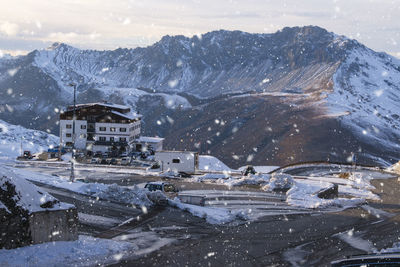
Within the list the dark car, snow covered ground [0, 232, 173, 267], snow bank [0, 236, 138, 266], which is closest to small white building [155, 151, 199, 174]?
snow covered ground [0, 232, 173, 267]

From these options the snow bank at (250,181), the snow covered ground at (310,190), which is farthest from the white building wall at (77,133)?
the snow bank at (250,181)

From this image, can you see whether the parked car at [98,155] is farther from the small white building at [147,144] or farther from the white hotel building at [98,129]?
the small white building at [147,144]

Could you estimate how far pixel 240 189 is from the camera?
4191cm

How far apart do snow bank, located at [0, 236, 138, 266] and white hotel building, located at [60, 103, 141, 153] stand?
89532 mm

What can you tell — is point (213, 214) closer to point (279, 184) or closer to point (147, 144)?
point (279, 184)

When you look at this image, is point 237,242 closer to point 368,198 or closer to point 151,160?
point 368,198

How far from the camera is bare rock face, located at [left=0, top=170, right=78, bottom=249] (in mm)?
16109

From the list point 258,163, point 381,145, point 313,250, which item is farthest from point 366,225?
point 381,145

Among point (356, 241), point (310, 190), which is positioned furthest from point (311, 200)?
point (356, 241)

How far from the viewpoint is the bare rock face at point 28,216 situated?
1611 centimetres

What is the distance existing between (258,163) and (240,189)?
15550 centimetres

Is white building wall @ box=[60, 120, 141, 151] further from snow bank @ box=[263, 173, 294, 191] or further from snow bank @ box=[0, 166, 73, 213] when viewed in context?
snow bank @ box=[0, 166, 73, 213]

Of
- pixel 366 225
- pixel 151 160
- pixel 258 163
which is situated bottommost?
pixel 258 163

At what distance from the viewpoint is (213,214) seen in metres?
26.8
